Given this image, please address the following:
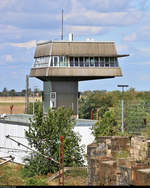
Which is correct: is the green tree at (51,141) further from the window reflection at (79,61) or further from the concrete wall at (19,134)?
the window reflection at (79,61)

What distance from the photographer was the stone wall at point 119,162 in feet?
73.6

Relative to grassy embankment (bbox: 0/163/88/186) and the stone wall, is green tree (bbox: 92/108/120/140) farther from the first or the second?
the stone wall

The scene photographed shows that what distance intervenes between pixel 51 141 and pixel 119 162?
18.7 meters

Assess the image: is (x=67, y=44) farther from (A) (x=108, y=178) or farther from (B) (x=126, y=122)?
(A) (x=108, y=178)

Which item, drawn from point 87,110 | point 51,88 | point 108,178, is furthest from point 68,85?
point 108,178

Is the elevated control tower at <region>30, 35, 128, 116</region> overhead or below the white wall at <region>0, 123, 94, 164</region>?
overhead

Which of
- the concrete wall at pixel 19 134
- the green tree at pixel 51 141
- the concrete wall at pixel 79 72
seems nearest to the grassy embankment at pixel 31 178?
the green tree at pixel 51 141

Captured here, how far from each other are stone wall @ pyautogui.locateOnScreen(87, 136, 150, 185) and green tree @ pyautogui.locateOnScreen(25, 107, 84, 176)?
11.8 m

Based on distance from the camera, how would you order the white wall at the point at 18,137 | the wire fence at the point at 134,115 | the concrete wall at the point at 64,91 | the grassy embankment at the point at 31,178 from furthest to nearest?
1. the concrete wall at the point at 64,91
2. the white wall at the point at 18,137
3. the wire fence at the point at 134,115
4. the grassy embankment at the point at 31,178

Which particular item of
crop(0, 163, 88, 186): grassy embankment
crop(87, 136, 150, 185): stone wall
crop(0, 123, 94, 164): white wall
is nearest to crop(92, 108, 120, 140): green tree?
crop(0, 123, 94, 164): white wall

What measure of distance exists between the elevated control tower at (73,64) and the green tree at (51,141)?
22168mm

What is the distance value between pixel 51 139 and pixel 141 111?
751 centimetres

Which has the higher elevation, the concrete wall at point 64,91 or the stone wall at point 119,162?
the concrete wall at point 64,91

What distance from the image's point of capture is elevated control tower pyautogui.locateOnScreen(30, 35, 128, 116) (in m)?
66.6
